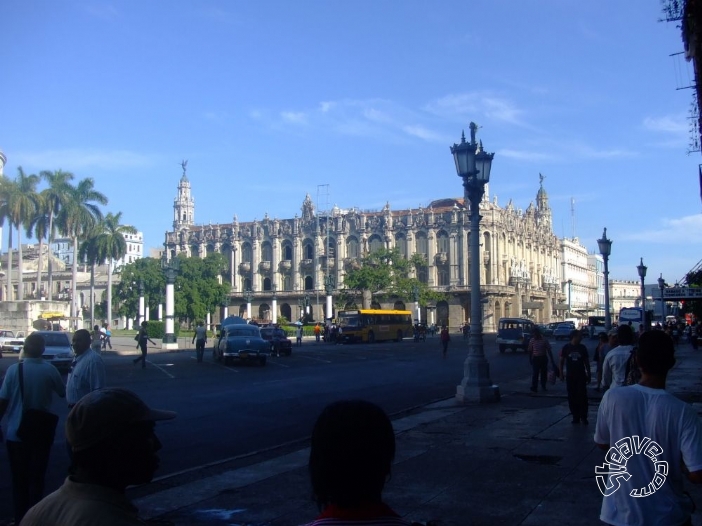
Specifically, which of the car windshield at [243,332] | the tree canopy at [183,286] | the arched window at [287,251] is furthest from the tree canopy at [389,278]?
the car windshield at [243,332]

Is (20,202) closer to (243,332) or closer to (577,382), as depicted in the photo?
(243,332)

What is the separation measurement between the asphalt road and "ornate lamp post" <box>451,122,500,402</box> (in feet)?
4.79

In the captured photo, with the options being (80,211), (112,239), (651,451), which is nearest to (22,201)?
(80,211)

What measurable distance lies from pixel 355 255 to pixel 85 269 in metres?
66.9

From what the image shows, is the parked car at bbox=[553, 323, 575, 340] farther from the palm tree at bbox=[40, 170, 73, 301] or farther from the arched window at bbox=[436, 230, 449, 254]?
the palm tree at bbox=[40, 170, 73, 301]

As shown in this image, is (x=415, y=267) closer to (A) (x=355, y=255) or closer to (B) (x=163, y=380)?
(A) (x=355, y=255)

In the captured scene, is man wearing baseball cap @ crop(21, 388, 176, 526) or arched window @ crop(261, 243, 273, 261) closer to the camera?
man wearing baseball cap @ crop(21, 388, 176, 526)

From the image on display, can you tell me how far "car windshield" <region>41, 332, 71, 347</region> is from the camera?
24453 mm

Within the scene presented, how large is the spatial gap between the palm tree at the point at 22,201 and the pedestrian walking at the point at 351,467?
2321 inches

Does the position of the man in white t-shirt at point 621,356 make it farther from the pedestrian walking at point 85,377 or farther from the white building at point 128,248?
the white building at point 128,248

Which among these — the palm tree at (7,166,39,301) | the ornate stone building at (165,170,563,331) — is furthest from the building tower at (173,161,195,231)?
the palm tree at (7,166,39,301)

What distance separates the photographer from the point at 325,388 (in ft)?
64.7

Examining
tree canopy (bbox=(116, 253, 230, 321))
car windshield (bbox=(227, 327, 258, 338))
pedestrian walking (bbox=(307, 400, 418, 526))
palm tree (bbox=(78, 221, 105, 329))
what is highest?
palm tree (bbox=(78, 221, 105, 329))

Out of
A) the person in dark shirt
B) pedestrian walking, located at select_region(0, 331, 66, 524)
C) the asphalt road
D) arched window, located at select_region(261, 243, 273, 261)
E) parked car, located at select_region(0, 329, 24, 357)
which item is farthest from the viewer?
arched window, located at select_region(261, 243, 273, 261)
